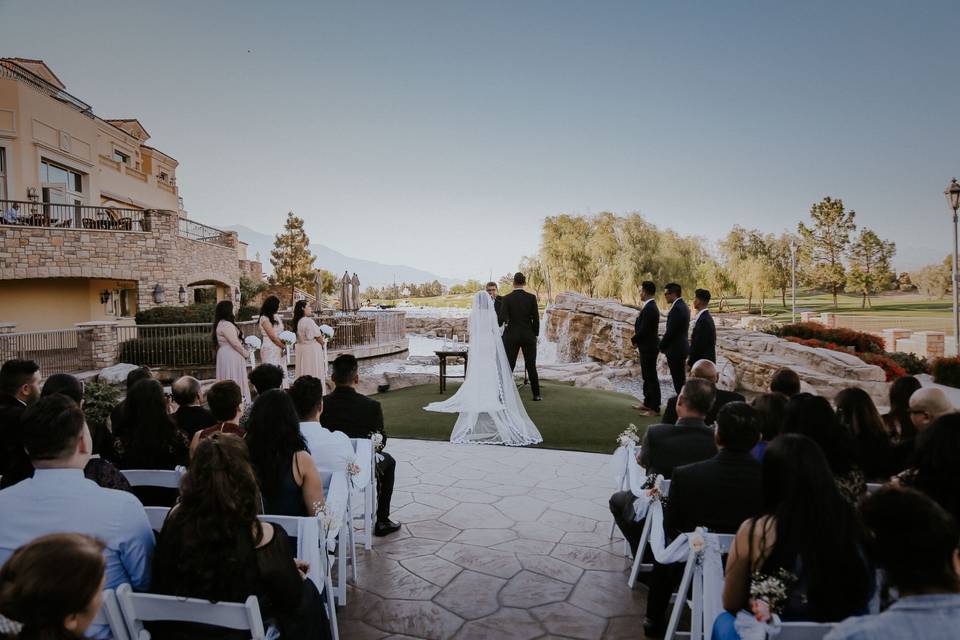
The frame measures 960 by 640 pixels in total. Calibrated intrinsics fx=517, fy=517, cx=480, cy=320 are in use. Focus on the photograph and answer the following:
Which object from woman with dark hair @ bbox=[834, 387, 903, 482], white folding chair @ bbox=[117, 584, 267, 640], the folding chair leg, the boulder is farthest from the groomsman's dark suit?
the boulder

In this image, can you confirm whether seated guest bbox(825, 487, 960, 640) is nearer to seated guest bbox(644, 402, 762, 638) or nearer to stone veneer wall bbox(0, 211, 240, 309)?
seated guest bbox(644, 402, 762, 638)

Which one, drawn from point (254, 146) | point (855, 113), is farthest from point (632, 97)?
point (254, 146)

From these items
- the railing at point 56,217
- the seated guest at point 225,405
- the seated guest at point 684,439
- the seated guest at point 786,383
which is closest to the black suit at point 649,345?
the seated guest at point 786,383

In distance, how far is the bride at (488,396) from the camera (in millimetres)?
7523

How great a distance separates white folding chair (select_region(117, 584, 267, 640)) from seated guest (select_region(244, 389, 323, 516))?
40.5 inches

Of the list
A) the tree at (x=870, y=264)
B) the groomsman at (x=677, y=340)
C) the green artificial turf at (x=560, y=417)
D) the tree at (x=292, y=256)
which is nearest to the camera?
the green artificial turf at (x=560, y=417)

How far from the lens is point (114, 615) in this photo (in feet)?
5.85

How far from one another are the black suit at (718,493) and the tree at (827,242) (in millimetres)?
39293

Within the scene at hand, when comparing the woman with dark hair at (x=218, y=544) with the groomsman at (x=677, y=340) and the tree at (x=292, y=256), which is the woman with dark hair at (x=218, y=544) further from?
the tree at (x=292, y=256)

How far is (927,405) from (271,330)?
788 centimetres

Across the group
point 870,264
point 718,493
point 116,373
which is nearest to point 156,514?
point 718,493

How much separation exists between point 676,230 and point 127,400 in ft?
102

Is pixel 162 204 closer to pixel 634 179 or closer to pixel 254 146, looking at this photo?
pixel 254 146

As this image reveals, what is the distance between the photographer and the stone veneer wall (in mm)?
18188
